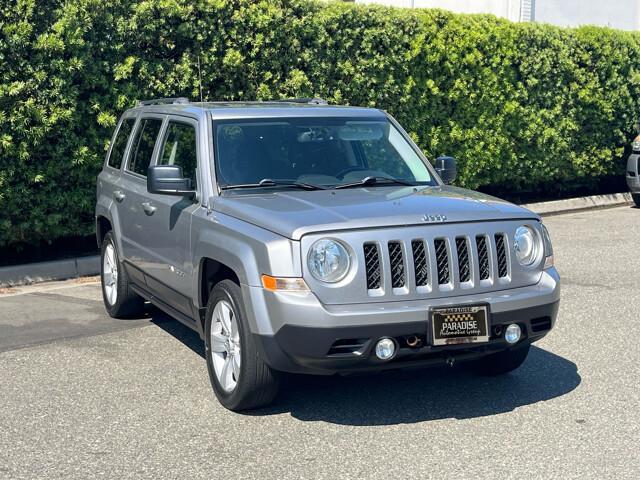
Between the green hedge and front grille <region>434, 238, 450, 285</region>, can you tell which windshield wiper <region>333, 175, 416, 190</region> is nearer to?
front grille <region>434, 238, 450, 285</region>

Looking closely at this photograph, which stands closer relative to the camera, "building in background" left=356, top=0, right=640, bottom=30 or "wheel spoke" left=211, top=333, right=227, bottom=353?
"wheel spoke" left=211, top=333, right=227, bottom=353

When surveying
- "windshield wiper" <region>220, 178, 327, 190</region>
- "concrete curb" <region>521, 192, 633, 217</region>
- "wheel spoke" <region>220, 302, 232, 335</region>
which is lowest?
"concrete curb" <region>521, 192, 633, 217</region>

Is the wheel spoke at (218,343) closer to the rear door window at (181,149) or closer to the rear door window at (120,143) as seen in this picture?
the rear door window at (181,149)

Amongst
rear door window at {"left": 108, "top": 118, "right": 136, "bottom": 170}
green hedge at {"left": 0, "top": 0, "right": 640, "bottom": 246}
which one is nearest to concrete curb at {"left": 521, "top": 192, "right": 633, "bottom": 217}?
green hedge at {"left": 0, "top": 0, "right": 640, "bottom": 246}

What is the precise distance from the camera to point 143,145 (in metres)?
7.66

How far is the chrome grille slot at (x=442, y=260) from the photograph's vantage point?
17.9ft

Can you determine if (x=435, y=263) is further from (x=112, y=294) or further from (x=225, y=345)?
(x=112, y=294)

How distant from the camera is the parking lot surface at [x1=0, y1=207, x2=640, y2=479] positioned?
194 inches

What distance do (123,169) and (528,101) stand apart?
29.7 feet

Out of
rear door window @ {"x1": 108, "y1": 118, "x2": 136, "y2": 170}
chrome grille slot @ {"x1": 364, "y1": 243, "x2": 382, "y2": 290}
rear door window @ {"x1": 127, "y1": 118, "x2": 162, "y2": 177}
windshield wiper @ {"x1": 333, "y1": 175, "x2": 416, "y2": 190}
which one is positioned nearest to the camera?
chrome grille slot @ {"x1": 364, "y1": 243, "x2": 382, "y2": 290}

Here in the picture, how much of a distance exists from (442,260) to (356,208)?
22.1 inches

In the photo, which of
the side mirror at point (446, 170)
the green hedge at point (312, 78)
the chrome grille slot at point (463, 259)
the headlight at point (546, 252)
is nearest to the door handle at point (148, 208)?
the side mirror at point (446, 170)

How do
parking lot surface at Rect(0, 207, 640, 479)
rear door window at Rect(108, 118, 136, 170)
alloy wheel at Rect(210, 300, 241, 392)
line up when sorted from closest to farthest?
1. parking lot surface at Rect(0, 207, 640, 479)
2. alloy wheel at Rect(210, 300, 241, 392)
3. rear door window at Rect(108, 118, 136, 170)

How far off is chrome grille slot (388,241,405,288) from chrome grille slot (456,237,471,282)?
35cm
